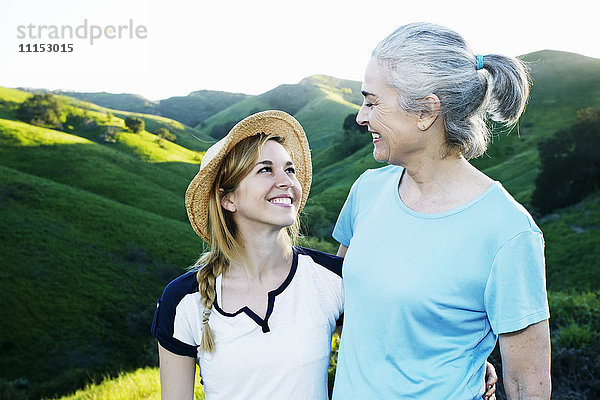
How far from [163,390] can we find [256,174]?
4.43ft

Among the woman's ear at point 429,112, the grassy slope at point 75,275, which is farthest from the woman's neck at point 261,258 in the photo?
the grassy slope at point 75,275

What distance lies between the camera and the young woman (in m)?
2.58

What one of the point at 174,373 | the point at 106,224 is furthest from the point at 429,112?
the point at 106,224

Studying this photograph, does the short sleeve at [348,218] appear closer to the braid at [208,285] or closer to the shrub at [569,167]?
the braid at [208,285]

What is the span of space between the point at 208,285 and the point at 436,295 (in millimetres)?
1294

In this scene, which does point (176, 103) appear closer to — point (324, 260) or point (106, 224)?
point (106, 224)

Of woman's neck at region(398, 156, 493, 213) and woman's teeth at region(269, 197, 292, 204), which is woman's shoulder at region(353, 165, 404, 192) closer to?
woman's neck at region(398, 156, 493, 213)

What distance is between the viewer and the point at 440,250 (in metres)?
2.15

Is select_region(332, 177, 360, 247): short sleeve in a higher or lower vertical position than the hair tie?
lower

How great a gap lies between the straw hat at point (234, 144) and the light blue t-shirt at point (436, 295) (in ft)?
3.02

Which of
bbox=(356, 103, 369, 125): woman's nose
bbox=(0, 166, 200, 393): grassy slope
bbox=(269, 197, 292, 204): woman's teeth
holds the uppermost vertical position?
bbox=(356, 103, 369, 125): woman's nose

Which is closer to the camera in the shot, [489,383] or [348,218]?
[489,383]

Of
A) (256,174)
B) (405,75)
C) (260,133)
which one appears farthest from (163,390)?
(405,75)

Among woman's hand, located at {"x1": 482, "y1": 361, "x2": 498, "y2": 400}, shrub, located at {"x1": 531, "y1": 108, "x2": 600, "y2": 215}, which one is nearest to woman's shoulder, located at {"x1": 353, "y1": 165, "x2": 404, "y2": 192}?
woman's hand, located at {"x1": 482, "y1": 361, "x2": 498, "y2": 400}
